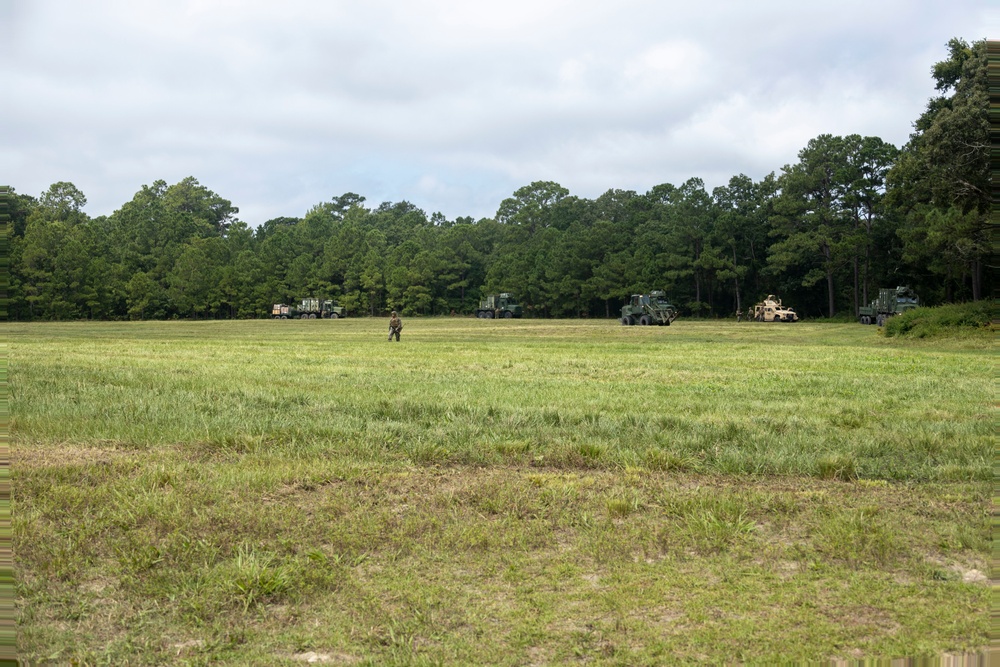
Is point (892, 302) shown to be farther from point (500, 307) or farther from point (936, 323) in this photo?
point (500, 307)

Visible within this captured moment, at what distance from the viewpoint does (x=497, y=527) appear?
575 centimetres

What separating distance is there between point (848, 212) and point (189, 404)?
196 ft

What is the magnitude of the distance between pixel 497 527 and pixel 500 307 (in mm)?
69931

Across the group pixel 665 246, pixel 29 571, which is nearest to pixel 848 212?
pixel 665 246

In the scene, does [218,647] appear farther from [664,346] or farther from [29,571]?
[664,346]

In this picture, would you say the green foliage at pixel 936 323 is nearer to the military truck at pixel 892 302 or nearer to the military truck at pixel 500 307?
the military truck at pixel 892 302

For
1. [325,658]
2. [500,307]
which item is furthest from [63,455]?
[500,307]

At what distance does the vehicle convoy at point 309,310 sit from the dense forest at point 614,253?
466 cm

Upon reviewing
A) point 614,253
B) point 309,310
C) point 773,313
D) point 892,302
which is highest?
point 614,253

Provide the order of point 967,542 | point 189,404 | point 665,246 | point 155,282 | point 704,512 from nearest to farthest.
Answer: point 967,542 → point 704,512 → point 189,404 → point 665,246 → point 155,282

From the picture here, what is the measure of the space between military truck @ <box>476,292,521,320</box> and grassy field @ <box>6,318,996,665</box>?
208 feet

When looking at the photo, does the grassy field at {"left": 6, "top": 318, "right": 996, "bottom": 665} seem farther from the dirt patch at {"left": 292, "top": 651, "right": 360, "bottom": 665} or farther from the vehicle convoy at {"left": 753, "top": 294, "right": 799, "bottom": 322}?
the vehicle convoy at {"left": 753, "top": 294, "right": 799, "bottom": 322}

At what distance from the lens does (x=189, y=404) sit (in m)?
11.4

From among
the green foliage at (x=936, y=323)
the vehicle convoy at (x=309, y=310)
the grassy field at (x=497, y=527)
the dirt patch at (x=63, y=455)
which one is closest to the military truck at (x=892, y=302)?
the green foliage at (x=936, y=323)
